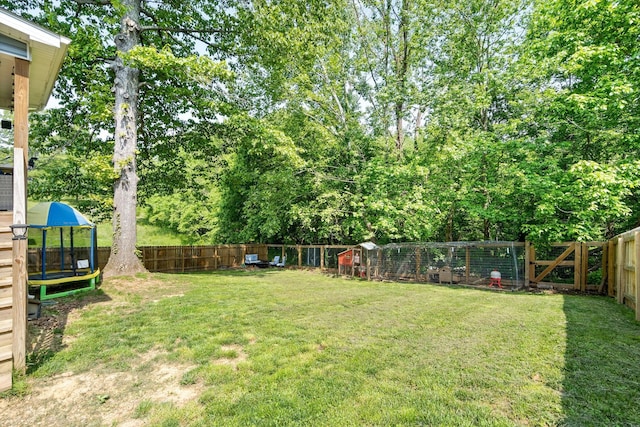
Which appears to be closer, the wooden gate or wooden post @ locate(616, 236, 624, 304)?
wooden post @ locate(616, 236, 624, 304)

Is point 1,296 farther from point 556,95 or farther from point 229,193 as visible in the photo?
point 229,193

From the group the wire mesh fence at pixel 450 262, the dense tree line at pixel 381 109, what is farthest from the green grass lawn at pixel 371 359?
the dense tree line at pixel 381 109

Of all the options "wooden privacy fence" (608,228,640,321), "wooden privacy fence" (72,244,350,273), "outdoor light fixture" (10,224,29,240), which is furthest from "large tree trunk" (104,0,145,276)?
"wooden privacy fence" (608,228,640,321)

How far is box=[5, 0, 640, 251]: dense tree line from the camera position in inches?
346

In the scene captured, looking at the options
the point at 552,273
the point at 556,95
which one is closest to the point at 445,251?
the point at 552,273

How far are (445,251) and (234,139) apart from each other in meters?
8.86

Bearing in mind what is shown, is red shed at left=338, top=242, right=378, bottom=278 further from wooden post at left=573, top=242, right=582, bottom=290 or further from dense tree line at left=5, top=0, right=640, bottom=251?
wooden post at left=573, top=242, right=582, bottom=290

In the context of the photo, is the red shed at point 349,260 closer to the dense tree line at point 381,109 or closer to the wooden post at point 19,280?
the dense tree line at point 381,109

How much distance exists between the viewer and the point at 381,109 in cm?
1449

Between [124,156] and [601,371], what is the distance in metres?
10.6

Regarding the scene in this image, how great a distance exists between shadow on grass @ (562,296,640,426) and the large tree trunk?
9.75 meters

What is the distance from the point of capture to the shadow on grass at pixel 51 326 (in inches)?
146

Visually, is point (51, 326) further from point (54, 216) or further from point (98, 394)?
point (54, 216)

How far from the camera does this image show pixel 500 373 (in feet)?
10.9
